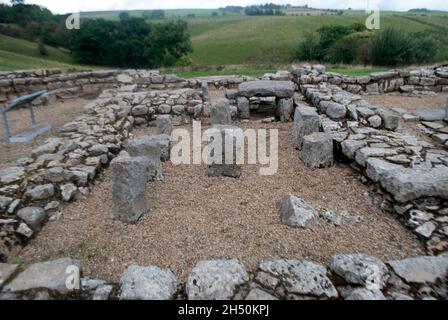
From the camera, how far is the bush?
813 inches

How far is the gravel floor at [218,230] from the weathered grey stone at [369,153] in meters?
0.33

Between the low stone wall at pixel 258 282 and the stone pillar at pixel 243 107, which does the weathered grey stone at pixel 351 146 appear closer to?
the low stone wall at pixel 258 282

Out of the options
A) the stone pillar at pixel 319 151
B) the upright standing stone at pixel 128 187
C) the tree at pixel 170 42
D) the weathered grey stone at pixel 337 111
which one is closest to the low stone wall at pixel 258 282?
the upright standing stone at pixel 128 187

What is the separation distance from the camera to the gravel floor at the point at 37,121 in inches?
249

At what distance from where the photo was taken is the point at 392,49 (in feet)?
67.9

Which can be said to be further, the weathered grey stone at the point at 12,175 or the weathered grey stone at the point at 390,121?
the weathered grey stone at the point at 390,121

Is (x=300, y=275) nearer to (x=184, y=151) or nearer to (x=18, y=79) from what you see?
A: (x=184, y=151)

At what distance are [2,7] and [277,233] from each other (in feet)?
180

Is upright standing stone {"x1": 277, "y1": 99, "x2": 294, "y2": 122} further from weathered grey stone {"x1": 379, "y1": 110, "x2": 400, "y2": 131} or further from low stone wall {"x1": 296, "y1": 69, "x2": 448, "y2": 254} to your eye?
weathered grey stone {"x1": 379, "y1": 110, "x2": 400, "y2": 131}

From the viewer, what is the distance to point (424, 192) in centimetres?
395

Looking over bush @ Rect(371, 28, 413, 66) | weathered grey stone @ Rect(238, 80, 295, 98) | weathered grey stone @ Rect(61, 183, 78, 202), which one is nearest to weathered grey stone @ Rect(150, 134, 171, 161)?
weathered grey stone @ Rect(61, 183, 78, 202)

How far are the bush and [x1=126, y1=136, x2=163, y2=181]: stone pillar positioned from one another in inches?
806
